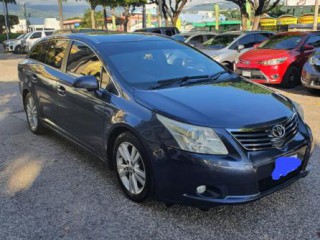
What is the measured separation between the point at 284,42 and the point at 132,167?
8.56 metres

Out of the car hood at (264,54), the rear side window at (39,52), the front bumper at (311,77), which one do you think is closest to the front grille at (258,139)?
the rear side window at (39,52)

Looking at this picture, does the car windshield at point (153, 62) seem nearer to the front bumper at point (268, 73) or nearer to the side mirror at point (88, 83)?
the side mirror at point (88, 83)

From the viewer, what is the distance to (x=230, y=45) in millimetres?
12523

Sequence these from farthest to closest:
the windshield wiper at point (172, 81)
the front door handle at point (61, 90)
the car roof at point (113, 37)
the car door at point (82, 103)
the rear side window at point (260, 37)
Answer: the rear side window at point (260, 37), the front door handle at point (61, 90), the car roof at point (113, 37), the car door at point (82, 103), the windshield wiper at point (172, 81)

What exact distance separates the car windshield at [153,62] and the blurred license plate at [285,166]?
1420 mm

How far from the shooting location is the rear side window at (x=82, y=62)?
429 cm

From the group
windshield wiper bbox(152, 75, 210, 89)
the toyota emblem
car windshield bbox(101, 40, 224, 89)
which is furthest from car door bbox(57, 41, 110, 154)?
the toyota emblem

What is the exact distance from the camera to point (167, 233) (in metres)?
3.21

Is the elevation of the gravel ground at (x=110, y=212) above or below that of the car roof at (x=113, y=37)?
below

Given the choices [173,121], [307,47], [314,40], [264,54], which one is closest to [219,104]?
[173,121]

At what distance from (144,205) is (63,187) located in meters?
1.00

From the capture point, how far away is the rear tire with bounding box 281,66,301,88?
1011 cm

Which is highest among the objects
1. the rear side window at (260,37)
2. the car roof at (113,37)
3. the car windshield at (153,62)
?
the car roof at (113,37)

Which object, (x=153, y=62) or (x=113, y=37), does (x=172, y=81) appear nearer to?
(x=153, y=62)
